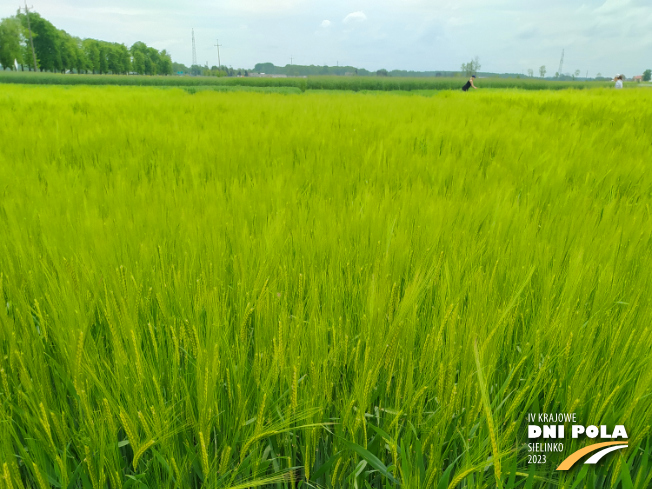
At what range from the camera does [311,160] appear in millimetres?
1935

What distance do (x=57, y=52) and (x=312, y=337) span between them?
237 ft

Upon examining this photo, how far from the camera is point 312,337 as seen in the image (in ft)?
2.05

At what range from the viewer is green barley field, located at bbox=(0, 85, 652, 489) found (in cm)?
53

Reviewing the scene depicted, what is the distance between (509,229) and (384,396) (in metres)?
0.68

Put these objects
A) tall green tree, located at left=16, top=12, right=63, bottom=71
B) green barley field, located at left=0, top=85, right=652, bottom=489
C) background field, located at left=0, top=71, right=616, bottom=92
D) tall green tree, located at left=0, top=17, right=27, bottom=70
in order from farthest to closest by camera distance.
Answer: tall green tree, located at left=16, top=12, right=63, bottom=71, tall green tree, located at left=0, top=17, right=27, bottom=70, background field, located at left=0, top=71, right=616, bottom=92, green barley field, located at left=0, top=85, right=652, bottom=489

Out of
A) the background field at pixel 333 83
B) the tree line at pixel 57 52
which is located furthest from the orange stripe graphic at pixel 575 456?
the tree line at pixel 57 52

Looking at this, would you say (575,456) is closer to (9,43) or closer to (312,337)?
(312,337)

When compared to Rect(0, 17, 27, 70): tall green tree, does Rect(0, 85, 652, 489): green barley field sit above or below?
below

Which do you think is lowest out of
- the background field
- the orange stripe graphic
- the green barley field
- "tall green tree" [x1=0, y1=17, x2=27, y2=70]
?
the orange stripe graphic

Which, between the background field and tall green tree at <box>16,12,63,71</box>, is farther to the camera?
tall green tree at <box>16,12,63,71</box>

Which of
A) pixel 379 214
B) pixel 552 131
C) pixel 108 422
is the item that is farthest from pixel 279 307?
pixel 552 131

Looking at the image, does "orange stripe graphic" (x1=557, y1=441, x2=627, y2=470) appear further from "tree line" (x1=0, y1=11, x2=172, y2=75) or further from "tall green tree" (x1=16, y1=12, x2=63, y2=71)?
"tall green tree" (x1=16, y1=12, x2=63, y2=71)

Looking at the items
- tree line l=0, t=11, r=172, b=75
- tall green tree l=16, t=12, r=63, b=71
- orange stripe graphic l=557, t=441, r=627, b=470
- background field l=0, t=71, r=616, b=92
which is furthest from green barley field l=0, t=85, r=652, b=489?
tall green tree l=16, t=12, r=63, b=71

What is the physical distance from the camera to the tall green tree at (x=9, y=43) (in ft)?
160
